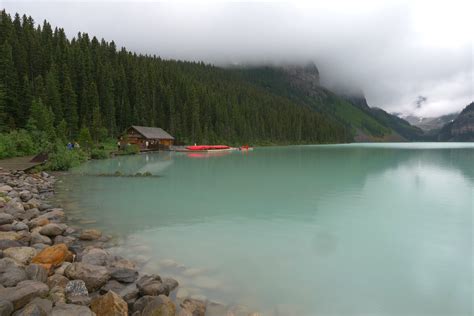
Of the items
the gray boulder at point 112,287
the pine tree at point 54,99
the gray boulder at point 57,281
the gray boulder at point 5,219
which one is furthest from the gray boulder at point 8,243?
the pine tree at point 54,99

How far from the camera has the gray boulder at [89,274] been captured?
8.55m

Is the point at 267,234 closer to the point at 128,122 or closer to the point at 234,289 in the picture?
the point at 234,289

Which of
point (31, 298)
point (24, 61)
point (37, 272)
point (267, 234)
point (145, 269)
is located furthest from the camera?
point (24, 61)

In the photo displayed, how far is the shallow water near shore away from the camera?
928 centimetres

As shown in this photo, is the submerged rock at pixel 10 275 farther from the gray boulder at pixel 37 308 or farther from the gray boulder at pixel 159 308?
the gray boulder at pixel 159 308

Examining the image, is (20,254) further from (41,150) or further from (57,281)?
(41,150)

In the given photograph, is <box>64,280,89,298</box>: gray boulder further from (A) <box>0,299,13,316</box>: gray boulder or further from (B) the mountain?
(B) the mountain

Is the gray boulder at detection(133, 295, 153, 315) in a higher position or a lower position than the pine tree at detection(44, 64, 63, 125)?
lower

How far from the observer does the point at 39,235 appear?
1198 centimetres

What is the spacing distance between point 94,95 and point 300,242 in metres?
88.8

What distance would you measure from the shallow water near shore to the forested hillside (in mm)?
48733

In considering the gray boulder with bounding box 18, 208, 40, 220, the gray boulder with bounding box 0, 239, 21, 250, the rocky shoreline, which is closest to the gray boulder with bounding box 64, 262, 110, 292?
the rocky shoreline

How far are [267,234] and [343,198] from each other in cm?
1153

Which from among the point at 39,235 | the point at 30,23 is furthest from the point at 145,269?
the point at 30,23
